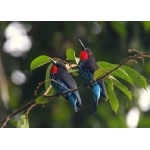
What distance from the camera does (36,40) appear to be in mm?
2395

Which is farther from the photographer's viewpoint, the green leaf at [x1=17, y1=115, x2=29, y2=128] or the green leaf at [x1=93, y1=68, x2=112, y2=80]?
the green leaf at [x1=17, y1=115, x2=29, y2=128]

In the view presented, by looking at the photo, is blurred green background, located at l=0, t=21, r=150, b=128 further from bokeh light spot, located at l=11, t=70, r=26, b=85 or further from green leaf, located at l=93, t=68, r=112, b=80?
green leaf, located at l=93, t=68, r=112, b=80

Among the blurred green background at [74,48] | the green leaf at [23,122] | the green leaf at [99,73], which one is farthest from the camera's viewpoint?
the blurred green background at [74,48]

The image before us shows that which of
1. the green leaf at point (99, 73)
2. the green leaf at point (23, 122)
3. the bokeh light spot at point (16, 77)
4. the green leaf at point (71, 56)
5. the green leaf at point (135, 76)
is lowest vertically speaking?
the bokeh light spot at point (16, 77)

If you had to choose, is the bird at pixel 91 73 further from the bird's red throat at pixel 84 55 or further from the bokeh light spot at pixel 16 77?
the bokeh light spot at pixel 16 77

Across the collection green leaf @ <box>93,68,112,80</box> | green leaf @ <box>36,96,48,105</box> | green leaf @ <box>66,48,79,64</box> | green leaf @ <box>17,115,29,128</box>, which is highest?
green leaf @ <box>66,48,79,64</box>

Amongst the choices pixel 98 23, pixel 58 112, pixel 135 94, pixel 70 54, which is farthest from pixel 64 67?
pixel 58 112

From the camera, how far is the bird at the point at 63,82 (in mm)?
908

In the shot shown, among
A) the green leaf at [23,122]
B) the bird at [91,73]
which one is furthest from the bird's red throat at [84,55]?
the green leaf at [23,122]

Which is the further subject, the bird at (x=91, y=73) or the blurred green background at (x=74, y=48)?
the blurred green background at (x=74, y=48)

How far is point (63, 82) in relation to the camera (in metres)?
0.92

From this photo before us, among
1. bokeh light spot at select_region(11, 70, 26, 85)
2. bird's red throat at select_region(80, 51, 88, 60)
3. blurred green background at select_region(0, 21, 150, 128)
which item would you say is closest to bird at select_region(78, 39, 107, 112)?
bird's red throat at select_region(80, 51, 88, 60)

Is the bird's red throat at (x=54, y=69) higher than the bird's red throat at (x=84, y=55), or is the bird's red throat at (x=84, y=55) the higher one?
the bird's red throat at (x=84, y=55)

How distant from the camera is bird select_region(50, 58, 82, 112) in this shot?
908mm
